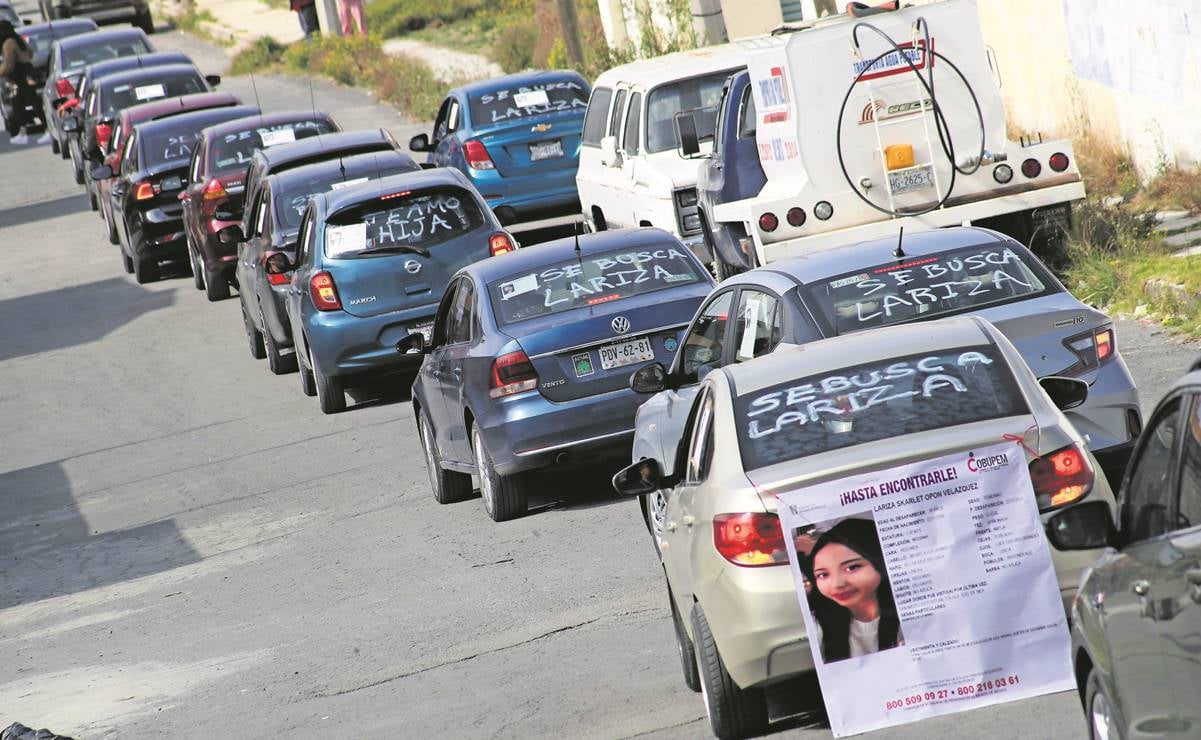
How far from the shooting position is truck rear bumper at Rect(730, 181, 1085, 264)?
14852 mm

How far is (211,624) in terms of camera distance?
37.2 feet

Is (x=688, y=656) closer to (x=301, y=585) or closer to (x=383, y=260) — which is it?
(x=301, y=585)

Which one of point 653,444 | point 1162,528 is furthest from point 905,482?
point 653,444

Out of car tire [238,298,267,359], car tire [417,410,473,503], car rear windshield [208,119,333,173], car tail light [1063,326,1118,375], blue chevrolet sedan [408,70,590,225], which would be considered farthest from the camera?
car rear windshield [208,119,333,173]

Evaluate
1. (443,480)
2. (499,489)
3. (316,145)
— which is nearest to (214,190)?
(316,145)

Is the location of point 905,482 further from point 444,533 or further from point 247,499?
point 247,499

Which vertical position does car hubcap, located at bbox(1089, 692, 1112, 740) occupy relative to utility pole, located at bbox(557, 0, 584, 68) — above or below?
above

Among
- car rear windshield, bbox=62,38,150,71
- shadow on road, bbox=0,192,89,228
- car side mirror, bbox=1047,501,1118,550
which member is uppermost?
car side mirror, bbox=1047,501,1118,550

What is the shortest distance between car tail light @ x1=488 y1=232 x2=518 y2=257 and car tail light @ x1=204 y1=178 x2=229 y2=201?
6.76 m

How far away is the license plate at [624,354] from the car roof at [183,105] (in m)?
16.5

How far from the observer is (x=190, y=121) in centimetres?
2592

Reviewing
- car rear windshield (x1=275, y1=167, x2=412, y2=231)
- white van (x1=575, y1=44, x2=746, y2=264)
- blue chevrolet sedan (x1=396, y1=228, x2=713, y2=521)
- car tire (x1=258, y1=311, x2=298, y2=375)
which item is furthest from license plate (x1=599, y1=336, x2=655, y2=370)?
car tire (x1=258, y1=311, x2=298, y2=375)

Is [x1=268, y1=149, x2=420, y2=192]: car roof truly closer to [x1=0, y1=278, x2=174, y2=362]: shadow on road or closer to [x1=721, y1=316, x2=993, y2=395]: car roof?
[x1=0, y1=278, x2=174, y2=362]: shadow on road

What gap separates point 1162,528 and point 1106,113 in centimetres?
1463
